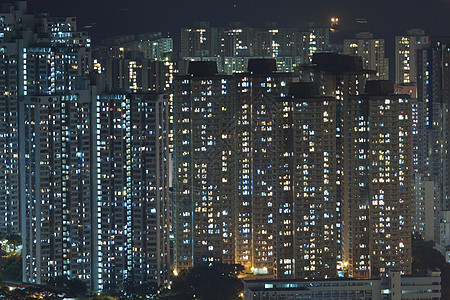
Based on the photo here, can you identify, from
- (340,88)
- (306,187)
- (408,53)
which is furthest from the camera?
(408,53)

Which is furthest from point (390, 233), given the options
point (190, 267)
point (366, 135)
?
point (190, 267)

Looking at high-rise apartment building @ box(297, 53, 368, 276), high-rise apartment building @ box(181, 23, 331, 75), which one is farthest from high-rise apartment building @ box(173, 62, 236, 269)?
high-rise apartment building @ box(181, 23, 331, 75)

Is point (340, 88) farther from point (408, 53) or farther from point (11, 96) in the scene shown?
point (408, 53)

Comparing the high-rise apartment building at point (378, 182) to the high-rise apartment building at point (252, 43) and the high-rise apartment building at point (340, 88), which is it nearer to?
the high-rise apartment building at point (340, 88)

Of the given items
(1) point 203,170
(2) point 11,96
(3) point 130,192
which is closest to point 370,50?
(1) point 203,170

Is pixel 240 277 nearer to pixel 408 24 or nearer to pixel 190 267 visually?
pixel 190 267

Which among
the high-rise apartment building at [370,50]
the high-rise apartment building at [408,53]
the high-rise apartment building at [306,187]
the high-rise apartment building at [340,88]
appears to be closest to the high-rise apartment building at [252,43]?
the high-rise apartment building at [370,50]
